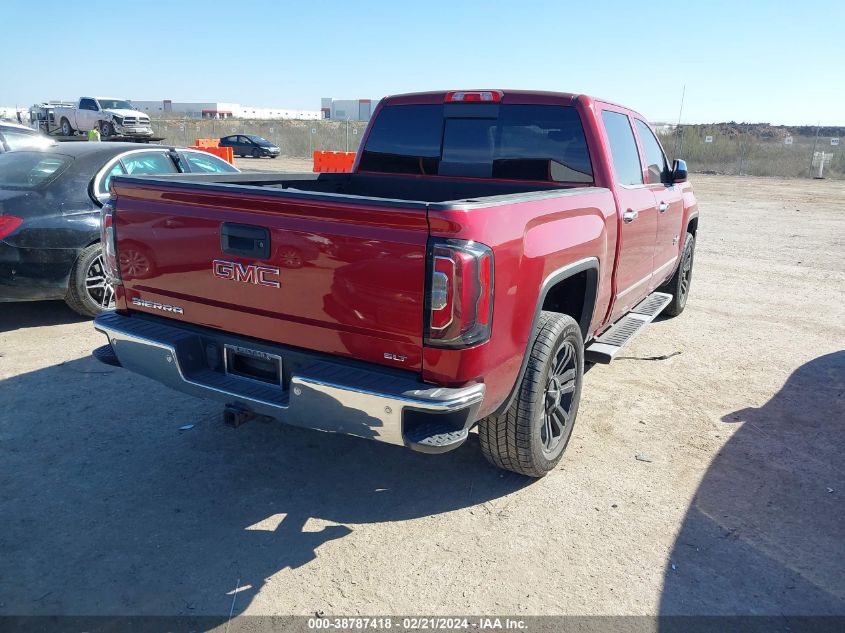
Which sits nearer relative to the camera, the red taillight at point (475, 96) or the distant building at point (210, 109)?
the red taillight at point (475, 96)

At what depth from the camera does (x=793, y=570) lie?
2975mm

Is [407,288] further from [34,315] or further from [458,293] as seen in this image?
[34,315]

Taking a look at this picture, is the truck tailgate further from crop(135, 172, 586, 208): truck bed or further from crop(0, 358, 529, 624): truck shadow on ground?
crop(0, 358, 529, 624): truck shadow on ground

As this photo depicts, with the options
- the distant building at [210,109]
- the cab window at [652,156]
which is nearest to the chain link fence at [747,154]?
the cab window at [652,156]

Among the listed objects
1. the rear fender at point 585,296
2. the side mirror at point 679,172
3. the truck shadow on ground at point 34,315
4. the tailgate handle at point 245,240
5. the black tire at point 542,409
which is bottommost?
the truck shadow on ground at point 34,315

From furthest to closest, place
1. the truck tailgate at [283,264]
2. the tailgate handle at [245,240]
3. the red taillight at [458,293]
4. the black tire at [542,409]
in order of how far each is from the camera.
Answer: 1. the black tire at [542,409]
2. the tailgate handle at [245,240]
3. the truck tailgate at [283,264]
4. the red taillight at [458,293]

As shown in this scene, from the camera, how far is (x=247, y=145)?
33875mm

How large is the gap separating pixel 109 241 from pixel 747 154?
38422 millimetres

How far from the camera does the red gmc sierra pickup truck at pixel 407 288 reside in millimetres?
2666

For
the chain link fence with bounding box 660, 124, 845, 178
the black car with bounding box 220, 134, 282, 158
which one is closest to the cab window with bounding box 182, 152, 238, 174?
the black car with bounding box 220, 134, 282, 158

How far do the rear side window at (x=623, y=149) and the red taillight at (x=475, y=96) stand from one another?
2.41 ft

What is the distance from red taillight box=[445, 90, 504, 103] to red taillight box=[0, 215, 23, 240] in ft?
12.4

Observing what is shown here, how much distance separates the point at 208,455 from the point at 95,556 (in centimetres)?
100

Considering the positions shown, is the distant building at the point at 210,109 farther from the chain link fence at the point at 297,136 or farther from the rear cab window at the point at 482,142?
the rear cab window at the point at 482,142
